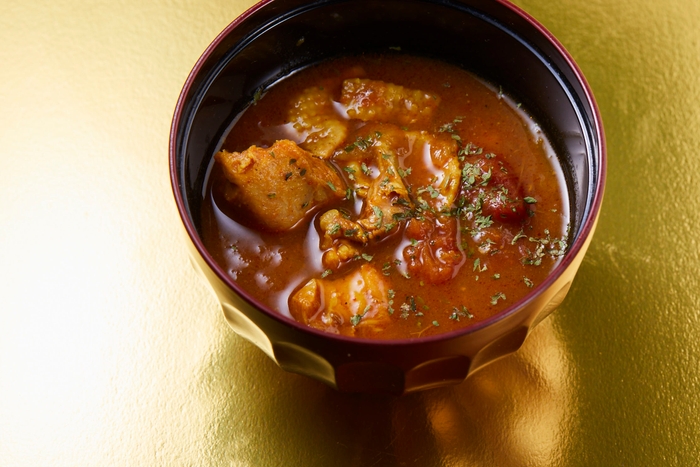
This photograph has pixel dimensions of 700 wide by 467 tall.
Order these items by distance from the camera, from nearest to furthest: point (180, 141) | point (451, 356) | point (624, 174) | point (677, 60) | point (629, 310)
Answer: point (451, 356) < point (180, 141) < point (629, 310) < point (624, 174) < point (677, 60)

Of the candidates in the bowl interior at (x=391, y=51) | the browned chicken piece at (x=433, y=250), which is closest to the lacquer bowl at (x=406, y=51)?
the bowl interior at (x=391, y=51)

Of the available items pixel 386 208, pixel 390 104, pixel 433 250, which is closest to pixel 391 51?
pixel 390 104

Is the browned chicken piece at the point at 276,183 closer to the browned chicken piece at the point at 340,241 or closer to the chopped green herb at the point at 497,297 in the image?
the browned chicken piece at the point at 340,241

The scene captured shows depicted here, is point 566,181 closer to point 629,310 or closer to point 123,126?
point 629,310

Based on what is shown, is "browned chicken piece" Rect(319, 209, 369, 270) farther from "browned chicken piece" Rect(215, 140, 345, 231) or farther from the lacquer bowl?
the lacquer bowl

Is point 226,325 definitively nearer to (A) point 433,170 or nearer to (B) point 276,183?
(B) point 276,183

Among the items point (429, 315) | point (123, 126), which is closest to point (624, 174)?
point (429, 315)
